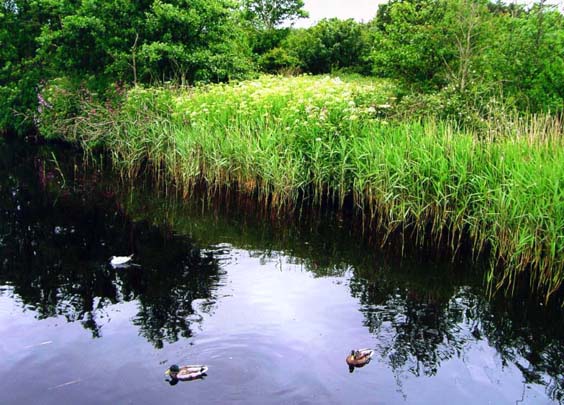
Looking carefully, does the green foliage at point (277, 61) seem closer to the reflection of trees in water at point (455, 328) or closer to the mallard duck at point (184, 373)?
the reflection of trees in water at point (455, 328)

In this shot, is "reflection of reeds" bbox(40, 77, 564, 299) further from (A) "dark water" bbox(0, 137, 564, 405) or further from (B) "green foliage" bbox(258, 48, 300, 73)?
(B) "green foliage" bbox(258, 48, 300, 73)

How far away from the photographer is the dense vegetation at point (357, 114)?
26.9ft

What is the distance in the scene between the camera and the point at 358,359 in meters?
5.61

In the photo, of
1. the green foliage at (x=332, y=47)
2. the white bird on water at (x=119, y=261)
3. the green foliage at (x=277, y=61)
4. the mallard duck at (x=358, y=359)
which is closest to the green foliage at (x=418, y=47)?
the white bird on water at (x=119, y=261)

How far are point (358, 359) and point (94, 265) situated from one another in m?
4.43

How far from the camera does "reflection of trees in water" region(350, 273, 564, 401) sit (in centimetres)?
573

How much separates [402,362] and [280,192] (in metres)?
5.37

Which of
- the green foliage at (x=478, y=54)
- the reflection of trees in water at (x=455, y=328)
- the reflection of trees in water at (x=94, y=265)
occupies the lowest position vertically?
the reflection of trees in water at (x=455, y=328)

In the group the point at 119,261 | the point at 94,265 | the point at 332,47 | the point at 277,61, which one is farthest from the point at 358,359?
the point at 332,47

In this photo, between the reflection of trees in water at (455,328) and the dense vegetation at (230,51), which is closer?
the reflection of trees in water at (455,328)

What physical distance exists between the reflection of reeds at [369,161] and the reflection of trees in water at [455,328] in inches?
23.8

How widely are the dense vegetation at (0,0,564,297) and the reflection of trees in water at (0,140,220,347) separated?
213 centimetres

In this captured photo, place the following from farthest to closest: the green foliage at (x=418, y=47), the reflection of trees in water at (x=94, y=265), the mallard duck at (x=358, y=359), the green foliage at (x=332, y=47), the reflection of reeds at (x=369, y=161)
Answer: the green foliage at (x=332, y=47), the green foliage at (x=418, y=47), the reflection of reeds at (x=369, y=161), the reflection of trees in water at (x=94, y=265), the mallard duck at (x=358, y=359)

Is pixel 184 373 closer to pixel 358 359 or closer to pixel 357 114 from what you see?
pixel 358 359
